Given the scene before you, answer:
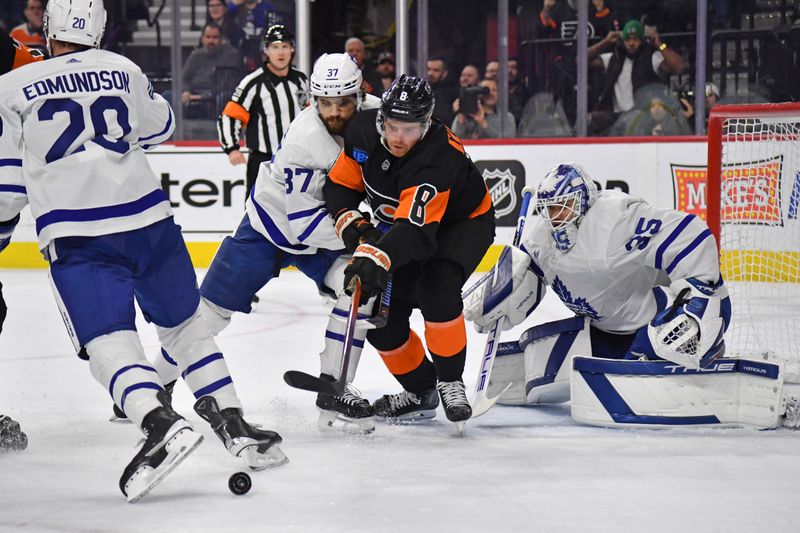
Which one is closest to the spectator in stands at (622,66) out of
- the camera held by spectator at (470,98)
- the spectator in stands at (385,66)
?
the camera held by spectator at (470,98)

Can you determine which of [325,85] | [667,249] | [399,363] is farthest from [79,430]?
[667,249]

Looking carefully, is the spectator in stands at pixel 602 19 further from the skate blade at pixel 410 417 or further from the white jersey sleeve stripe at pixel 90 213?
the white jersey sleeve stripe at pixel 90 213

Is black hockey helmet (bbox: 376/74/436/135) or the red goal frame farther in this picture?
the red goal frame

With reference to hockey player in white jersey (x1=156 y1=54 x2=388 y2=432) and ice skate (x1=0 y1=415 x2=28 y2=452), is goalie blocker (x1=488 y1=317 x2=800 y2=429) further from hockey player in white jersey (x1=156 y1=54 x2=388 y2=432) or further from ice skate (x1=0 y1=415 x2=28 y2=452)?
ice skate (x1=0 y1=415 x2=28 y2=452)

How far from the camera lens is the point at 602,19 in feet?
21.2

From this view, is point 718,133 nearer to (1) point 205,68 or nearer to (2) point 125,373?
(2) point 125,373

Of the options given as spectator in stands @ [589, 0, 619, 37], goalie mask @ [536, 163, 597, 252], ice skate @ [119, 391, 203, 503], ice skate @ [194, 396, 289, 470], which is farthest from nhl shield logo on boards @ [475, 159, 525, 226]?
ice skate @ [119, 391, 203, 503]

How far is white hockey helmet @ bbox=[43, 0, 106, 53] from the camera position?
221cm

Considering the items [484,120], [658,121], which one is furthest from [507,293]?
[484,120]

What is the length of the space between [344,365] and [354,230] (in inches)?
13.0

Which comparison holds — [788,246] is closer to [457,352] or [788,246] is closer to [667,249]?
[667,249]

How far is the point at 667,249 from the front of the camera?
2.79m

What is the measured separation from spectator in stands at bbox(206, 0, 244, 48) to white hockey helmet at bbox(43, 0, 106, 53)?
15.5ft

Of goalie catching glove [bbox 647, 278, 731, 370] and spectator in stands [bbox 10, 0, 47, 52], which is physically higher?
spectator in stands [bbox 10, 0, 47, 52]
